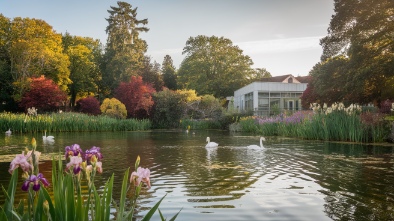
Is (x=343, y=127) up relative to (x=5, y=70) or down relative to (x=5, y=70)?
down

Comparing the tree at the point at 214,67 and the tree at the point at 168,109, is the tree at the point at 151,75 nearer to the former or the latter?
the tree at the point at 214,67

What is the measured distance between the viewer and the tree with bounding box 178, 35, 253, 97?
164 feet

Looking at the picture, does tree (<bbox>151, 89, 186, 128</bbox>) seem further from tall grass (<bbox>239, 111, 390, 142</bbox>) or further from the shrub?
tall grass (<bbox>239, 111, 390, 142</bbox>)

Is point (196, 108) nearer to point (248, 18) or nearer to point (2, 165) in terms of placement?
point (248, 18)

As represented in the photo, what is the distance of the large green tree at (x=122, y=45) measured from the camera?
4297cm

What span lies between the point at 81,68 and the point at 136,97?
470 inches

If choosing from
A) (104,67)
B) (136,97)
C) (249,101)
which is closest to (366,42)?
(249,101)

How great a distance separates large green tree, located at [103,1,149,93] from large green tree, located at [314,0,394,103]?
2674 cm

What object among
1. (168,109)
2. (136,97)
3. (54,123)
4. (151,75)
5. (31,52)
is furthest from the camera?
(151,75)

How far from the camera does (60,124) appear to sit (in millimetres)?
27031

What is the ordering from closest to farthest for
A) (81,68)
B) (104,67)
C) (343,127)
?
(343,127) < (81,68) < (104,67)

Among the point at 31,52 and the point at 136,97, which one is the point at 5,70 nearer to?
the point at 31,52

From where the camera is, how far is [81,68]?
147 ft

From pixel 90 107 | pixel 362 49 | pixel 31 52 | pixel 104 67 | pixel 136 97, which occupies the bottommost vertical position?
pixel 90 107
